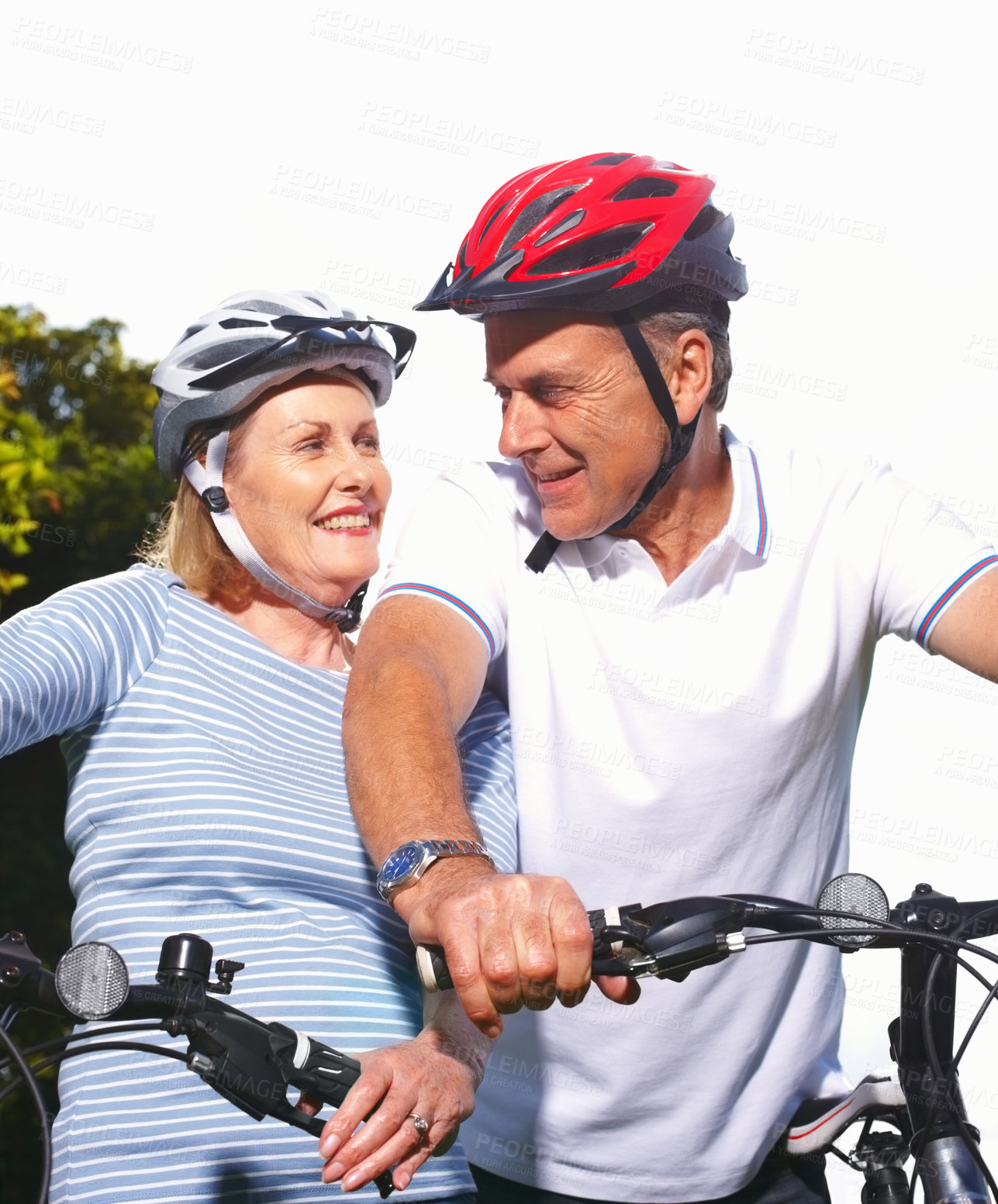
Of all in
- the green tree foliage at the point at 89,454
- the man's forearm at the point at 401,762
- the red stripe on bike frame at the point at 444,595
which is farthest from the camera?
the green tree foliage at the point at 89,454

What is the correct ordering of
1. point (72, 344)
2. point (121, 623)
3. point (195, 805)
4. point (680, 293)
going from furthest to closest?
1. point (72, 344)
2. point (680, 293)
3. point (121, 623)
4. point (195, 805)

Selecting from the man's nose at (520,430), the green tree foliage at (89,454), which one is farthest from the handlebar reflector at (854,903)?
the green tree foliage at (89,454)

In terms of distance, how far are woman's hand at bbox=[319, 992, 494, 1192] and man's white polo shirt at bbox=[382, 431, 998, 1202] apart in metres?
0.47

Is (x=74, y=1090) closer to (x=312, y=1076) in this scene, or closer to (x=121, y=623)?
(x=312, y=1076)

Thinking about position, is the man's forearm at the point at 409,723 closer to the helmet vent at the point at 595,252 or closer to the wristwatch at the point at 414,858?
the wristwatch at the point at 414,858

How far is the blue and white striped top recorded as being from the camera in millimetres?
2303

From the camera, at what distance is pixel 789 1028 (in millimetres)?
2951

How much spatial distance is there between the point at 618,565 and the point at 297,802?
0.95 metres

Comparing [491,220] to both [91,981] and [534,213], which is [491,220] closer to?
[534,213]

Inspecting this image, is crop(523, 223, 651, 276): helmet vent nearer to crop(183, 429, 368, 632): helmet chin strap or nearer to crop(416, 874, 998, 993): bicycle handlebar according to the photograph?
crop(183, 429, 368, 632): helmet chin strap

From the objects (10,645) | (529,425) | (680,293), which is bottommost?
(10,645)

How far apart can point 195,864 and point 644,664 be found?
1.08 meters

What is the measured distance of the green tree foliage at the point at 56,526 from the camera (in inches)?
298

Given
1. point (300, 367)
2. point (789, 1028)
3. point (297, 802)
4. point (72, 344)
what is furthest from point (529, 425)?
point (72, 344)
